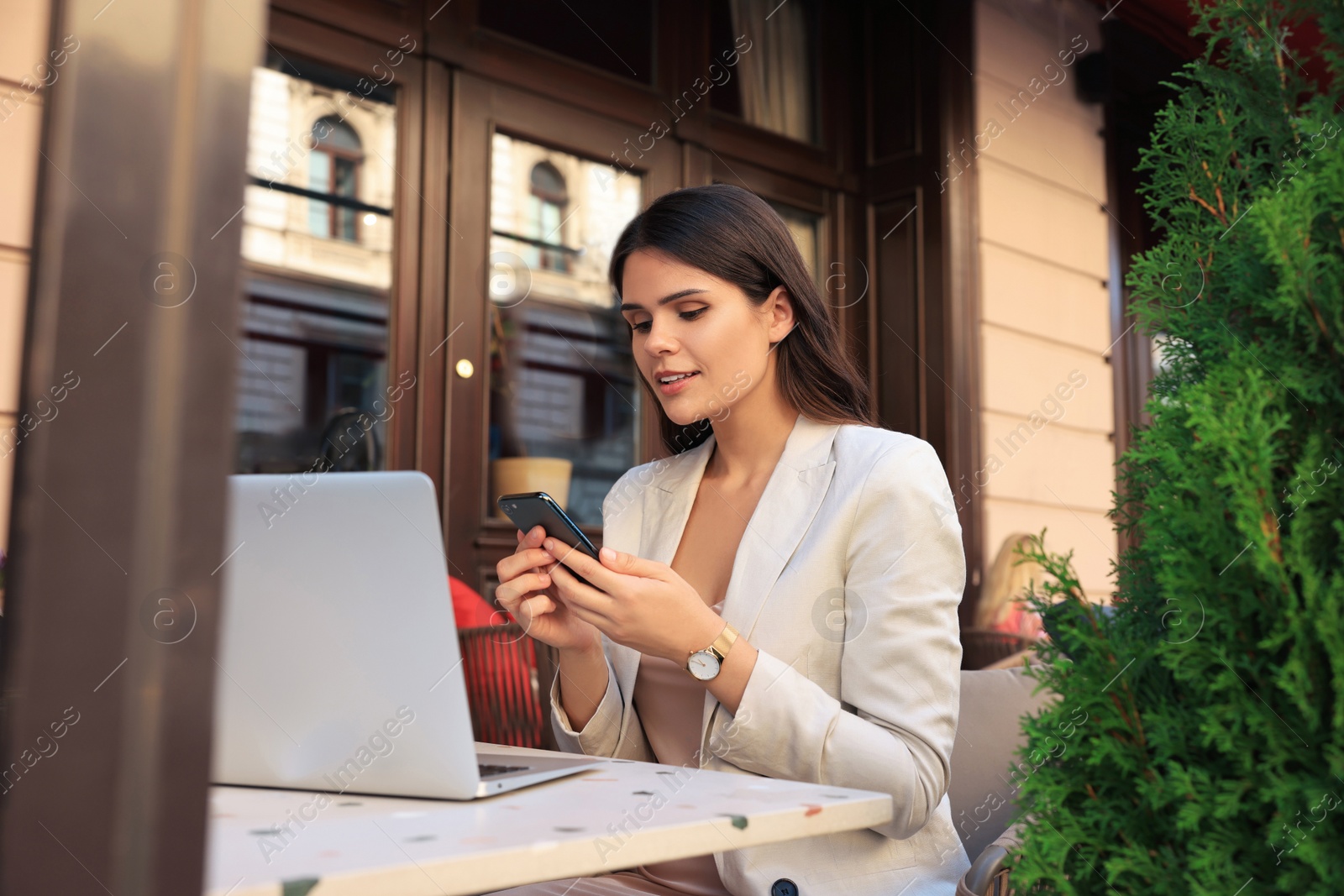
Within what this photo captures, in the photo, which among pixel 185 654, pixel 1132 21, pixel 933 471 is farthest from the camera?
pixel 1132 21

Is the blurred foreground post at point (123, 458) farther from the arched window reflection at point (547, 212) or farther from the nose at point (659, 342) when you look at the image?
the arched window reflection at point (547, 212)

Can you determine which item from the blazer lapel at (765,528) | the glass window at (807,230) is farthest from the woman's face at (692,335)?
the glass window at (807,230)

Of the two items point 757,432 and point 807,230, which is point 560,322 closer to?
point 807,230

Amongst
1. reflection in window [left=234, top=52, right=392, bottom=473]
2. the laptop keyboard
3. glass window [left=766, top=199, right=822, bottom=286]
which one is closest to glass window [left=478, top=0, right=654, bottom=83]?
reflection in window [left=234, top=52, right=392, bottom=473]

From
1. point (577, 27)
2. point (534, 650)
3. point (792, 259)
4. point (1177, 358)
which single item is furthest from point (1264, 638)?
point (577, 27)

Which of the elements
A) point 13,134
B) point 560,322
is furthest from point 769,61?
point 13,134

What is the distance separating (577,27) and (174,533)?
4064mm

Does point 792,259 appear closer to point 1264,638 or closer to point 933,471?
point 933,471

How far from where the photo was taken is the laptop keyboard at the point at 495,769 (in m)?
1.13

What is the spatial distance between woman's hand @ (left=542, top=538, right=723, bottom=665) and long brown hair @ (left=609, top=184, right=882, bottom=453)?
0.63 metres

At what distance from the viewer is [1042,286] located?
529 cm

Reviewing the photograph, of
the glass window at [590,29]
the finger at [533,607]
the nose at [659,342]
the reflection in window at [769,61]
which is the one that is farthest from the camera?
the reflection in window at [769,61]

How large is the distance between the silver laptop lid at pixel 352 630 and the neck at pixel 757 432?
1.02 meters

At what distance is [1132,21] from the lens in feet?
17.4
